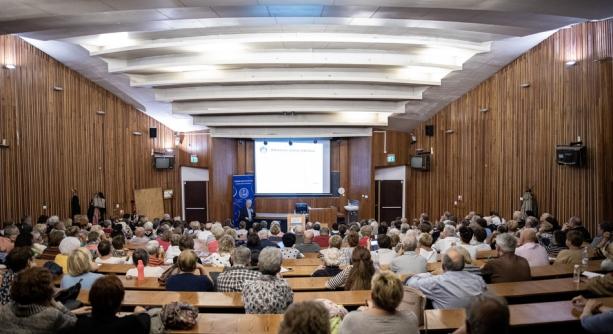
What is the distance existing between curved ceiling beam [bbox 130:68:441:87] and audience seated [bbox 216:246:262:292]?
6982 millimetres

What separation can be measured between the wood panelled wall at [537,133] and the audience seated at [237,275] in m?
6.64

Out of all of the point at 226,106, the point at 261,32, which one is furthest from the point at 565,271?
the point at 226,106

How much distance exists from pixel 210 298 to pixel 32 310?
1301 mm

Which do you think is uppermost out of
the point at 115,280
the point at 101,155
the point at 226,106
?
the point at 226,106

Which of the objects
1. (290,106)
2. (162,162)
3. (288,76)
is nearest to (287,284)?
(288,76)

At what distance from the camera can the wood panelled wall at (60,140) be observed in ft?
30.6

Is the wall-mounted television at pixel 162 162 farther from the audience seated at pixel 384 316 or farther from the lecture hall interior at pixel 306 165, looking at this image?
the audience seated at pixel 384 316

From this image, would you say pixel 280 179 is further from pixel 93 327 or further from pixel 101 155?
pixel 93 327

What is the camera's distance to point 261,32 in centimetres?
867

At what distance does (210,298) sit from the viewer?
3609 mm

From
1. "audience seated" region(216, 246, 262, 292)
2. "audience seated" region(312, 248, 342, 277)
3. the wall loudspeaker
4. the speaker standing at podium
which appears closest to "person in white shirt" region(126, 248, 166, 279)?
"audience seated" region(216, 246, 262, 292)

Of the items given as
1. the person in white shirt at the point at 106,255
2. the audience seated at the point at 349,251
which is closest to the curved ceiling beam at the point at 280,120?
the audience seated at the point at 349,251

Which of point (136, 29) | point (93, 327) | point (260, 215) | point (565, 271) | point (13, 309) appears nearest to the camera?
point (93, 327)

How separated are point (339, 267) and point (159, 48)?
6.53 meters
